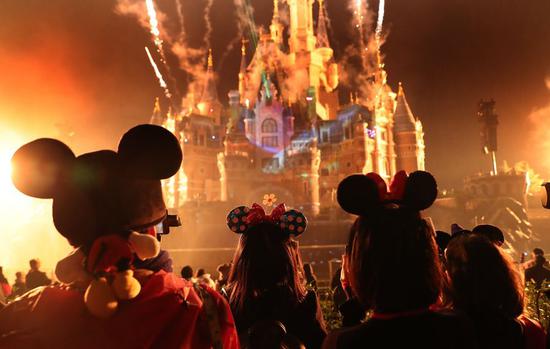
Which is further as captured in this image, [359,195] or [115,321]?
[359,195]

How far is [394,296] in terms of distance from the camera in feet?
6.55

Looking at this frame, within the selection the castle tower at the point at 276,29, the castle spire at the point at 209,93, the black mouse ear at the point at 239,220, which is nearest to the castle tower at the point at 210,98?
the castle spire at the point at 209,93

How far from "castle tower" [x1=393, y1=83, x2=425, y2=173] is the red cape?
56484mm

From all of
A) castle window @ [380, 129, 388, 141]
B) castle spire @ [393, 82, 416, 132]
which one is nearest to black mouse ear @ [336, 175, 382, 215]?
castle window @ [380, 129, 388, 141]

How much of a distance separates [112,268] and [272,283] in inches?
65.1

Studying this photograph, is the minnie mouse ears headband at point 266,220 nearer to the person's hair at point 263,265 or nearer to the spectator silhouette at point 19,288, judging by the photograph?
the person's hair at point 263,265

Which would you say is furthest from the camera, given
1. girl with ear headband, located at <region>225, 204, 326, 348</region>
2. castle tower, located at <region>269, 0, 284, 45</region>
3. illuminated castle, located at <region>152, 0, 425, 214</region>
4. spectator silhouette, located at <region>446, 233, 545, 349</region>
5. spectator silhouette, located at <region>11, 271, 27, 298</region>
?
castle tower, located at <region>269, 0, 284, 45</region>

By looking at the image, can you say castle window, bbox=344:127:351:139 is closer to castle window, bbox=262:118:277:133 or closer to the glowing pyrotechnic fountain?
castle window, bbox=262:118:277:133

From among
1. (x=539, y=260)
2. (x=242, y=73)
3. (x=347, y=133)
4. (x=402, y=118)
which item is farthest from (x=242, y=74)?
(x=539, y=260)

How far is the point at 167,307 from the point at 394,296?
1.13m

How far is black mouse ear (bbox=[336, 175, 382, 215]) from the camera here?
2201 mm

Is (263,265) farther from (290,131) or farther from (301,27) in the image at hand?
(301,27)

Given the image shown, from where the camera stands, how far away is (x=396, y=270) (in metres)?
2.02

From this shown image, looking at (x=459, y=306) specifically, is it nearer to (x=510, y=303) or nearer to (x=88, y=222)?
(x=510, y=303)
